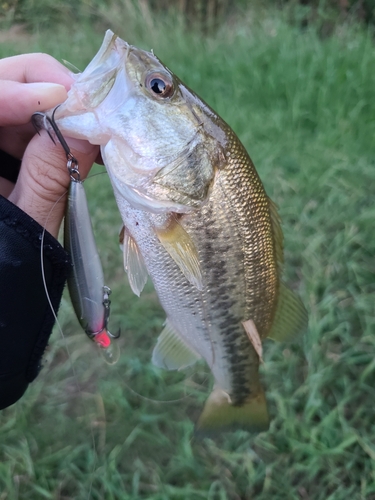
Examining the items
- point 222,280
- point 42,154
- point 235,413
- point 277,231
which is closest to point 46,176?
point 42,154

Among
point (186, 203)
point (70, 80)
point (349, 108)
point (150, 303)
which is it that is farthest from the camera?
point (349, 108)

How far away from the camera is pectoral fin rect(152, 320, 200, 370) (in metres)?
1.49

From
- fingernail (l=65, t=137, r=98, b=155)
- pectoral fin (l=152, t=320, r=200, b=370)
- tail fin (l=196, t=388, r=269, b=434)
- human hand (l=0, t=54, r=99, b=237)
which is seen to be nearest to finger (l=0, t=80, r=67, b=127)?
human hand (l=0, t=54, r=99, b=237)

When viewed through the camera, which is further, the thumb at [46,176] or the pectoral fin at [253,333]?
the pectoral fin at [253,333]

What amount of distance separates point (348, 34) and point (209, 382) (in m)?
4.21

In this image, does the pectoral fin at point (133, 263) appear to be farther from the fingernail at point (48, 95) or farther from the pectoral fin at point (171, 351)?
the fingernail at point (48, 95)

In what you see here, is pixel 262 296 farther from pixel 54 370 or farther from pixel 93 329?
pixel 54 370

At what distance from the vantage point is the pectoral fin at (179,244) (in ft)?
3.83

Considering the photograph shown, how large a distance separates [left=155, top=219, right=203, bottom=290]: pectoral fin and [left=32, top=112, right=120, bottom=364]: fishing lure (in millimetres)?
213

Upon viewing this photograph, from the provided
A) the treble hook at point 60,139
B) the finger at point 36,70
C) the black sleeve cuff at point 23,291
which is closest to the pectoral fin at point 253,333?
the black sleeve cuff at point 23,291

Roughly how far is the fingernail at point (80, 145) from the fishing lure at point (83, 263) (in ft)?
0.14

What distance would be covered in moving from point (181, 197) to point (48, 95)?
1.49ft

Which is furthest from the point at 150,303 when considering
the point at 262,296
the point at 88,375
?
the point at 262,296

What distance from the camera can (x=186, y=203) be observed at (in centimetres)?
117
